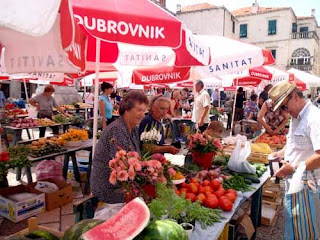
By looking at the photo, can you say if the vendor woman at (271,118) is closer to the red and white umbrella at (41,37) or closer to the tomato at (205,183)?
the tomato at (205,183)

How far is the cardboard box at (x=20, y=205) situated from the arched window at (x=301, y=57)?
4202cm

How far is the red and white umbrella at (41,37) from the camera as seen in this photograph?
1607mm

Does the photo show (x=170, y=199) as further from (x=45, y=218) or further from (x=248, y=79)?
(x=248, y=79)

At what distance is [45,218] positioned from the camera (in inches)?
167

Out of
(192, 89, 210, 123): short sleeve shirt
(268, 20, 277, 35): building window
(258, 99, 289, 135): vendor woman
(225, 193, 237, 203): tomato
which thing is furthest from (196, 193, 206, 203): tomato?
(268, 20, 277, 35): building window

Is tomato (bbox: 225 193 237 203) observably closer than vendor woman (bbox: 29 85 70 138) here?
Yes

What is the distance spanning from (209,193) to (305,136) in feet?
3.73

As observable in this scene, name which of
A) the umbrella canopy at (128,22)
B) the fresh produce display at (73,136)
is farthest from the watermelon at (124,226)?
the fresh produce display at (73,136)

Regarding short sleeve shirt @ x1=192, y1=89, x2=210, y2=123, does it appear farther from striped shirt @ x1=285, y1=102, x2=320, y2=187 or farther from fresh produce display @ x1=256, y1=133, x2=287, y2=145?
striped shirt @ x1=285, y1=102, x2=320, y2=187

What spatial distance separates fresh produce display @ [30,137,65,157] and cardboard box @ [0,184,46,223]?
536 mm

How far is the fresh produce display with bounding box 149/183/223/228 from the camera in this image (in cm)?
185

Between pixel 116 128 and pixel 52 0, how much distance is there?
116 centimetres

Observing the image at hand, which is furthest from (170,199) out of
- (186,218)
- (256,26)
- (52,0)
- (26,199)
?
(256,26)

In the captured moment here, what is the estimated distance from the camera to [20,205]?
400 cm
